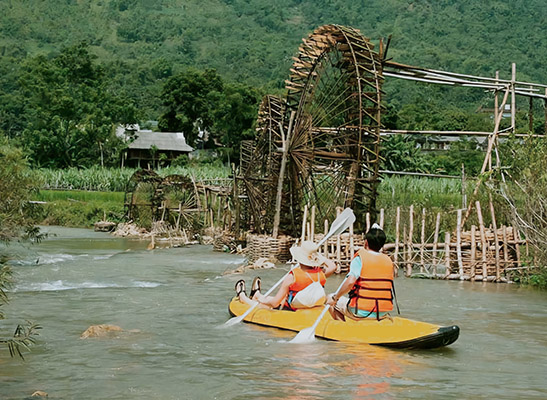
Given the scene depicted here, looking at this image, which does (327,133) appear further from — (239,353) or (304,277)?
(239,353)

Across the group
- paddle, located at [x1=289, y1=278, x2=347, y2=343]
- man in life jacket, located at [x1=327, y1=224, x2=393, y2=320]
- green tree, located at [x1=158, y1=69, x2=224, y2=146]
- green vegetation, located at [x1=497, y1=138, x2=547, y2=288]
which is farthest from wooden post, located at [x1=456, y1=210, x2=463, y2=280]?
green tree, located at [x1=158, y1=69, x2=224, y2=146]

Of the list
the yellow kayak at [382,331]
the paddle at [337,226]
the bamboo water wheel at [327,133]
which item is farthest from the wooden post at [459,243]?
the yellow kayak at [382,331]

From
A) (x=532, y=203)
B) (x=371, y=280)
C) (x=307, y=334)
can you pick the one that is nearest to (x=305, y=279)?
(x=307, y=334)

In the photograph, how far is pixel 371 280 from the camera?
11.3 m

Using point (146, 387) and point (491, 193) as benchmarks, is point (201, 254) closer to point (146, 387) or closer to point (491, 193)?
point (491, 193)

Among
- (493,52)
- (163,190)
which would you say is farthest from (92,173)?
(493,52)

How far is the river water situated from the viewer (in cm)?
974

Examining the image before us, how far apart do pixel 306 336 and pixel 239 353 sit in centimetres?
102

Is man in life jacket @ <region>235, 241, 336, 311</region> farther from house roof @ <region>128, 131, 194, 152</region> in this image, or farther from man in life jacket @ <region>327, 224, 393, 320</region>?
house roof @ <region>128, 131, 194, 152</region>

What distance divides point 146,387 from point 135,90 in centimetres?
9063

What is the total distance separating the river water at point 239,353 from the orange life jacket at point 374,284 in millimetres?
572

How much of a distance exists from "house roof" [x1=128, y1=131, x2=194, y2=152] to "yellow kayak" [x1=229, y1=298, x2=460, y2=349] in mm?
52735

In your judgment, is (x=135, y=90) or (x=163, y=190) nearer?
(x=163, y=190)

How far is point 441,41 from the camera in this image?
141m
